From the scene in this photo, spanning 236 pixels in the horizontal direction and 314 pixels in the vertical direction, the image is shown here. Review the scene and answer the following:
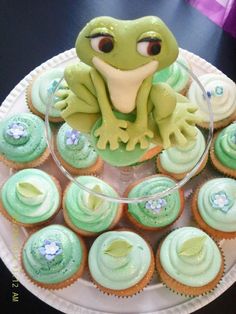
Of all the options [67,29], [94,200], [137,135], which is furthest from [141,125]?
[67,29]

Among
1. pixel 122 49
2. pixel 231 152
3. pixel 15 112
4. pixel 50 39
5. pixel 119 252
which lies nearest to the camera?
pixel 122 49

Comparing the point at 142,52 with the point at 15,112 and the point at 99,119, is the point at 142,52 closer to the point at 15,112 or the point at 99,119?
the point at 99,119

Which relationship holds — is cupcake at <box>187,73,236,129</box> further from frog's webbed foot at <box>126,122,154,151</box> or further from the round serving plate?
frog's webbed foot at <box>126,122,154,151</box>

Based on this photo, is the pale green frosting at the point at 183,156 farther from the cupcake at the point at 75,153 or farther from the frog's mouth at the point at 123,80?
the frog's mouth at the point at 123,80

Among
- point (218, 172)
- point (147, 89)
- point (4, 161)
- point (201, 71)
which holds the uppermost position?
point (147, 89)

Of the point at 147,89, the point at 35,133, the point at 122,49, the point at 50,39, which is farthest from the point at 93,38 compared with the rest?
the point at 50,39
